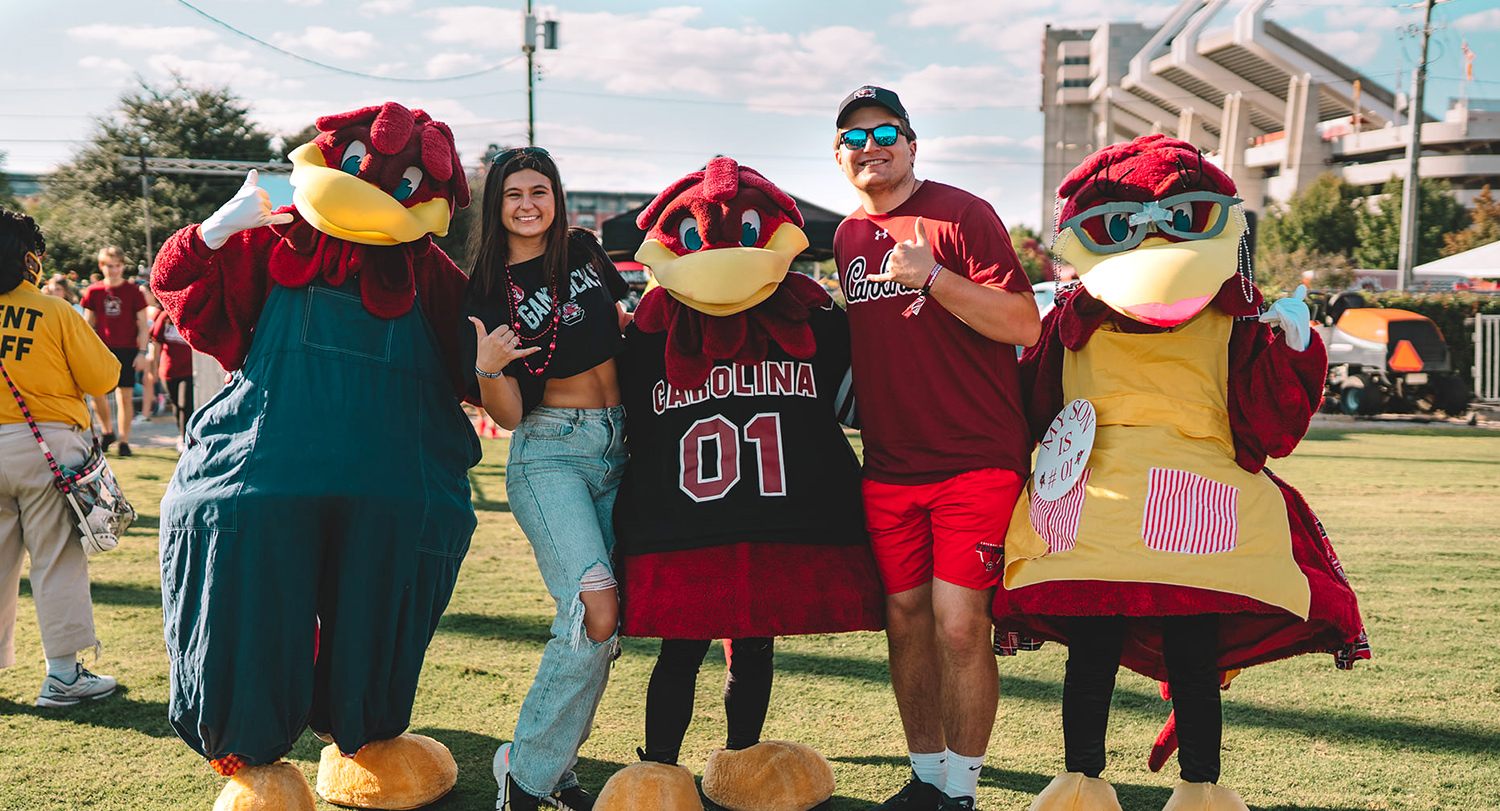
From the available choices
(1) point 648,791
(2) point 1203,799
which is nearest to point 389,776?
(1) point 648,791

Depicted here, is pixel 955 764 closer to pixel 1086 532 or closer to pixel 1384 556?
pixel 1086 532

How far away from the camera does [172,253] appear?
103 inches

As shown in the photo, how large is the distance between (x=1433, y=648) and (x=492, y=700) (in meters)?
3.96

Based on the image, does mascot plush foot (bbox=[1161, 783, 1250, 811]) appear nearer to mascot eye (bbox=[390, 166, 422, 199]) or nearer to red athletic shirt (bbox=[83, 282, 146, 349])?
mascot eye (bbox=[390, 166, 422, 199])

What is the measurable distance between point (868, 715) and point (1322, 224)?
140ft

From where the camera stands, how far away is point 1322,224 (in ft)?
130

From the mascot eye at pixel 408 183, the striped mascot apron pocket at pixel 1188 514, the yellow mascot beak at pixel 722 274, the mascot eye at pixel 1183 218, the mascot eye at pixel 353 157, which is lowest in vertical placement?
the striped mascot apron pocket at pixel 1188 514

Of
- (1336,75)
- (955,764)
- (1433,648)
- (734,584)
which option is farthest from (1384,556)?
(1336,75)

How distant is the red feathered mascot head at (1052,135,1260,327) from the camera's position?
2539mm

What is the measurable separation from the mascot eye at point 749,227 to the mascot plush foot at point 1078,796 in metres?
1.65

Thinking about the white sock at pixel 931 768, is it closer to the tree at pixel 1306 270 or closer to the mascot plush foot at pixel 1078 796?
the mascot plush foot at pixel 1078 796

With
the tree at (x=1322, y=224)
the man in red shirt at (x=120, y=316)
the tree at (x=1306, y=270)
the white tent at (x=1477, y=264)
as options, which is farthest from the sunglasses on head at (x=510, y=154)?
the tree at (x=1322, y=224)

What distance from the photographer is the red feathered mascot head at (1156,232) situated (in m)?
2.54

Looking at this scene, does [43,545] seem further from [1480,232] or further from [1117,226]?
[1480,232]
